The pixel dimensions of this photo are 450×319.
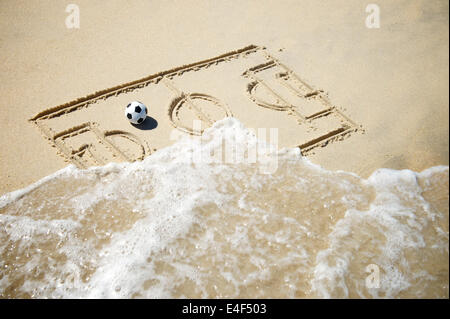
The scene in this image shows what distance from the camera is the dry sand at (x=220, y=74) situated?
386 cm

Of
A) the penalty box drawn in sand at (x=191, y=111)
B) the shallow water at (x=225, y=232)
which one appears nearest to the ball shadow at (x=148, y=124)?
the penalty box drawn in sand at (x=191, y=111)

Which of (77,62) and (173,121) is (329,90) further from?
(77,62)

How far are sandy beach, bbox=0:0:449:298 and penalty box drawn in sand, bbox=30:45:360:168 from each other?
0.06 feet

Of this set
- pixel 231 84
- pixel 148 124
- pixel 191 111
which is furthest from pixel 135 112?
pixel 231 84

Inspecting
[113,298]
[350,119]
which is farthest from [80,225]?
[350,119]

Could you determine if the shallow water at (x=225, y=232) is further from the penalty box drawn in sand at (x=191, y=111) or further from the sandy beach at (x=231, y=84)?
the penalty box drawn in sand at (x=191, y=111)

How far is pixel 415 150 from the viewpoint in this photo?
150 inches

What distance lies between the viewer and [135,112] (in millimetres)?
4098

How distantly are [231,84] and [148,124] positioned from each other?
4.35 feet

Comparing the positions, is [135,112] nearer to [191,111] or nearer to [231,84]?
[191,111]

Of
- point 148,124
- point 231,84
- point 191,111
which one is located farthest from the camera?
point 231,84

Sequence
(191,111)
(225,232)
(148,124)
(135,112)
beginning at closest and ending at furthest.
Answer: (225,232) → (135,112) → (148,124) → (191,111)

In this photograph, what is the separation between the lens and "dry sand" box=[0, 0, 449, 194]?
12.6 ft

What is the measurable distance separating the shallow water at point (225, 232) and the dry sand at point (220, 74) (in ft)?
1.11
